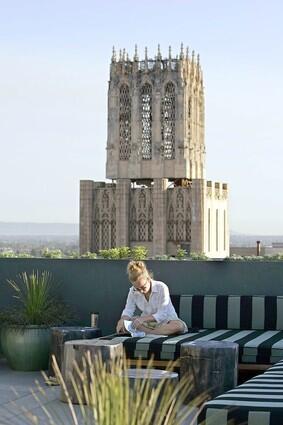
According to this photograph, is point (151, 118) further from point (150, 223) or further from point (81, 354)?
point (81, 354)

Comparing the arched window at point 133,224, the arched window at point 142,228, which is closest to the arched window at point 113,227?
the arched window at point 133,224

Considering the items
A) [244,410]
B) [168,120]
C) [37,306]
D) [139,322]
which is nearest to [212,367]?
[139,322]

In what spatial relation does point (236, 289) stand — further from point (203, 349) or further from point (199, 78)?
point (199, 78)

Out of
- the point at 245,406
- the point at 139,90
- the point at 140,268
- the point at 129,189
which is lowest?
the point at 245,406

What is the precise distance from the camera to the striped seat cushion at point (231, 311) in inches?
271

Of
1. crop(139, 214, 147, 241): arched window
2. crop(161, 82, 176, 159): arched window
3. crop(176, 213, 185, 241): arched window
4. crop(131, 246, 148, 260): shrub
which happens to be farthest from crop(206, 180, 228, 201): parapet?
crop(131, 246, 148, 260): shrub

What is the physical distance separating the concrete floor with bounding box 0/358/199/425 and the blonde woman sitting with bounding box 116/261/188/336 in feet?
2.38

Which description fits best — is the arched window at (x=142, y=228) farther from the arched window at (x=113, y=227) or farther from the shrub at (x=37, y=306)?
the shrub at (x=37, y=306)

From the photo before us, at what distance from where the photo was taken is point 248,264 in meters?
7.42

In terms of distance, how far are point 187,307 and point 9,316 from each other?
1339mm

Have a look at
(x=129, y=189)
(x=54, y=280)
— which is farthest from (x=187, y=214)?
(x=54, y=280)

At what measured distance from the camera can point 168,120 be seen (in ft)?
292

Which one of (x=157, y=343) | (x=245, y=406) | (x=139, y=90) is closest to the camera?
(x=245, y=406)

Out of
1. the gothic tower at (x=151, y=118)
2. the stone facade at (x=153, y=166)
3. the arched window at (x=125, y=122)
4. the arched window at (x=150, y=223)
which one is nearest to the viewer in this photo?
the gothic tower at (x=151, y=118)
